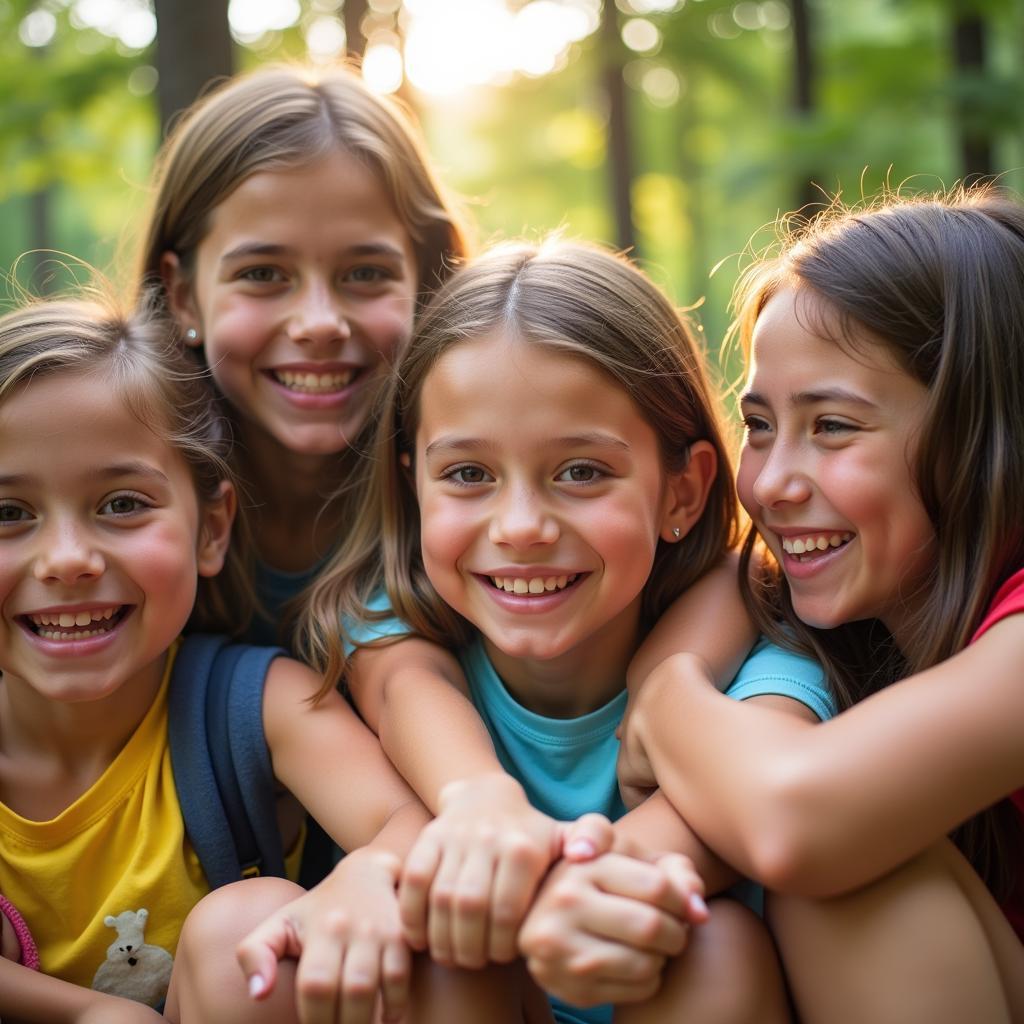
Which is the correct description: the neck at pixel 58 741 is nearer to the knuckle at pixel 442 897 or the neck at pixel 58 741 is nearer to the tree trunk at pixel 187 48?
the knuckle at pixel 442 897

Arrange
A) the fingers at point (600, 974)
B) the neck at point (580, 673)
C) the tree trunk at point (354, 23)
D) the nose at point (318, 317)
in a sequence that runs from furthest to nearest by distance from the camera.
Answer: the tree trunk at point (354, 23) < the nose at point (318, 317) < the neck at point (580, 673) < the fingers at point (600, 974)

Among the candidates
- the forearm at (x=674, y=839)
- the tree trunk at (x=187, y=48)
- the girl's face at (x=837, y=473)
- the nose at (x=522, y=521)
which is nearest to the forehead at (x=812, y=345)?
the girl's face at (x=837, y=473)

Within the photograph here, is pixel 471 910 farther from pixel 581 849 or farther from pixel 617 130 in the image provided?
pixel 617 130

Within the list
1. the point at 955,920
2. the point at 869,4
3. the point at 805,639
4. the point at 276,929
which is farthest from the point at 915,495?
the point at 869,4

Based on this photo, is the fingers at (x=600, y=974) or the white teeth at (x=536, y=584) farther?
the white teeth at (x=536, y=584)

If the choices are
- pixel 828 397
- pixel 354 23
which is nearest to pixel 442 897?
pixel 828 397

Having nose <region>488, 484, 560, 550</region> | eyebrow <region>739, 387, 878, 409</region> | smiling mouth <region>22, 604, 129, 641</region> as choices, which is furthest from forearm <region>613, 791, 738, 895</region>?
smiling mouth <region>22, 604, 129, 641</region>

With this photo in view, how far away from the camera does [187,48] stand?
12.4 feet

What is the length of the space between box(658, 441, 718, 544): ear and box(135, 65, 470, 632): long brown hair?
2.55 feet

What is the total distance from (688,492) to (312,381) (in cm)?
Answer: 97

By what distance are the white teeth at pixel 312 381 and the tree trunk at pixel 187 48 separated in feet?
4.65

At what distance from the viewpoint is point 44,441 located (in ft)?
7.00

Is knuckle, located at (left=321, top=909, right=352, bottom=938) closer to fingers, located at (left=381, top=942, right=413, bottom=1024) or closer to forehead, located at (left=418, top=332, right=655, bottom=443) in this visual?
fingers, located at (left=381, top=942, right=413, bottom=1024)

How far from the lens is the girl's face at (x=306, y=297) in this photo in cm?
271
